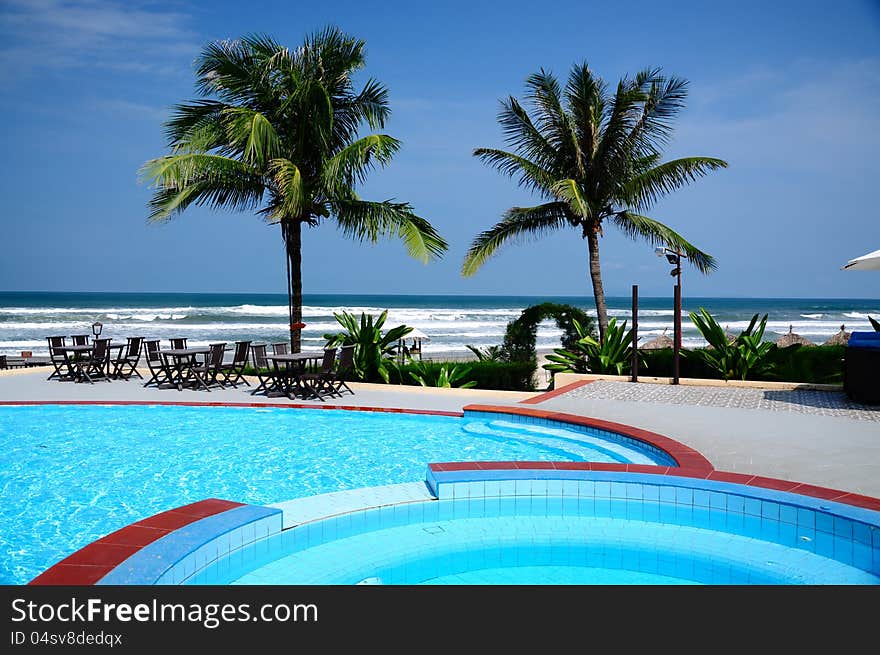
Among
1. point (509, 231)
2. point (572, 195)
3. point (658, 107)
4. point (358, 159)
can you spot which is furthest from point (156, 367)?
point (658, 107)

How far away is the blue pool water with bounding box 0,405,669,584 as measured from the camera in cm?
527

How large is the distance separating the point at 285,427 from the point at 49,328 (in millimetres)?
38184

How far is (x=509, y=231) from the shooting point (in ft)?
51.2

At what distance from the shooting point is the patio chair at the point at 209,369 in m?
11.6

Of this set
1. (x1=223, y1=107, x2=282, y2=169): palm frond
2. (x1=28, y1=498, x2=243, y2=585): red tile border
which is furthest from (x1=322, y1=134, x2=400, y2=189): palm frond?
(x1=28, y1=498, x2=243, y2=585): red tile border

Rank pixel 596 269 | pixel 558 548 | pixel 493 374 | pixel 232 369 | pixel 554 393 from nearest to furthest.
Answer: pixel 558 548, pixel 554 393, pixel 493 374, pixel 232 369, pixel 596 269

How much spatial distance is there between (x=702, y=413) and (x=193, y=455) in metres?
6.10

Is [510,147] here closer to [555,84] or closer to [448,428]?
[555,84]

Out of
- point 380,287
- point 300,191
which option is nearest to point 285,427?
point 300,191

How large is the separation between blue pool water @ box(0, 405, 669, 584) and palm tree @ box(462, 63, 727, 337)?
6890 mm

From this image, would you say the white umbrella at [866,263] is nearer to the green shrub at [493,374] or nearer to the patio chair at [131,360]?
the green shrub at [493,374]

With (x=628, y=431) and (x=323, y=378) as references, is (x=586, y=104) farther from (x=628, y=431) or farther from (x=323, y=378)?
(x=628, y=431)

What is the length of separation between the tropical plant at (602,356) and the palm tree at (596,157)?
1185 mm

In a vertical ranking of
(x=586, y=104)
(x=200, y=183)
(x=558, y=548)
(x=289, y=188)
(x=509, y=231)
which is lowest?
(x=558, y=548)
